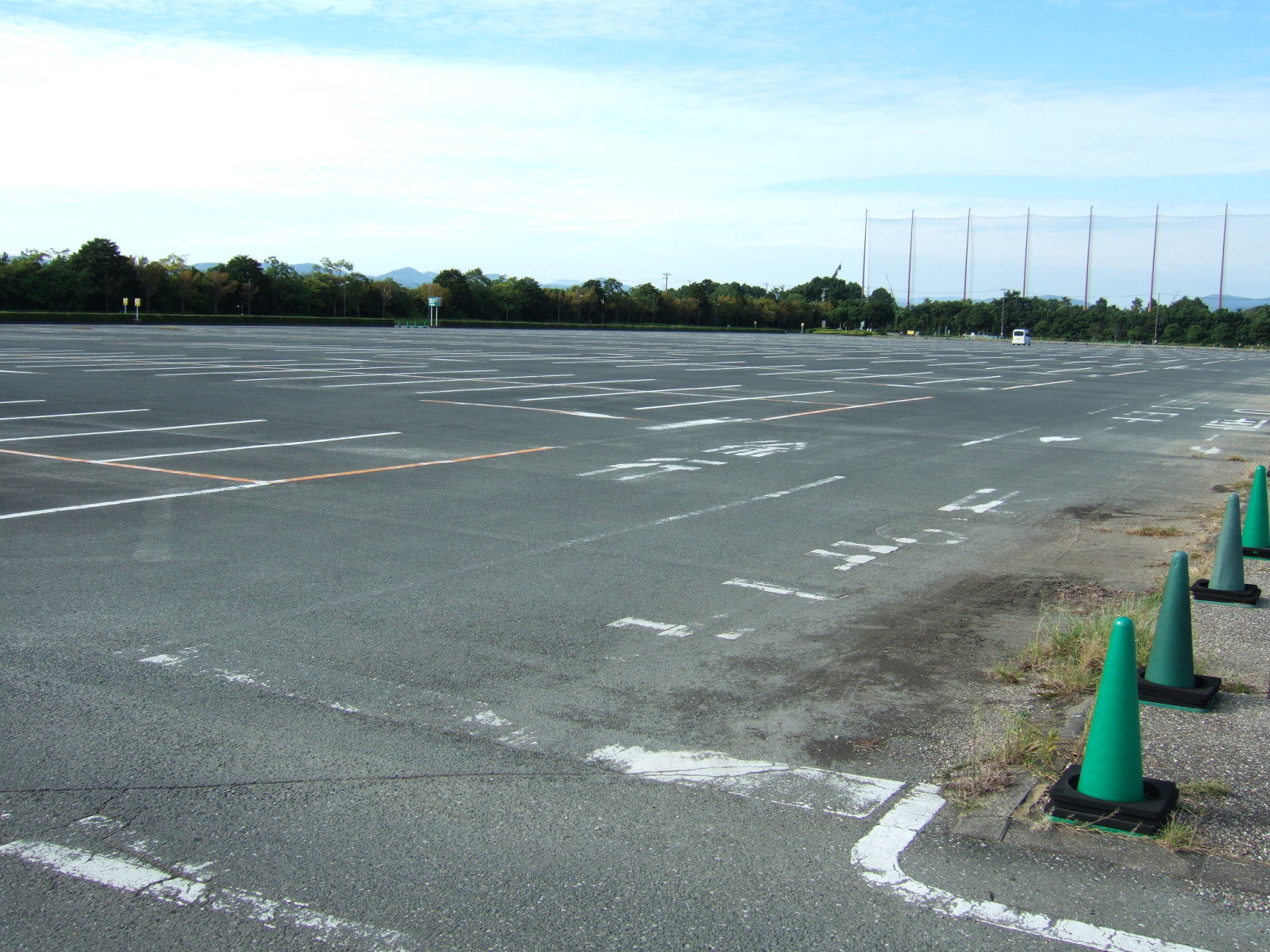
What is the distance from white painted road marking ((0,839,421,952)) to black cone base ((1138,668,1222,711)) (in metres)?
3.71

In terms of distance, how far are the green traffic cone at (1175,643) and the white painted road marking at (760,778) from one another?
5.76 feet

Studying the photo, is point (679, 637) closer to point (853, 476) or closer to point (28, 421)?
point (853, 476)

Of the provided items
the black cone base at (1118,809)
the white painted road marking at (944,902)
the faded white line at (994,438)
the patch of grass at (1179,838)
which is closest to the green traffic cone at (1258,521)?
the black cone base at (1118,809)

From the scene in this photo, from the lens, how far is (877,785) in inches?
169

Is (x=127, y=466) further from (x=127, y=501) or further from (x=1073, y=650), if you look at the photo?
→ (x=1073, y=650)

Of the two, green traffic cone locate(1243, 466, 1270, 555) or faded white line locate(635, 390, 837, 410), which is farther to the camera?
faded white line locate(635, 390, 837, 410)

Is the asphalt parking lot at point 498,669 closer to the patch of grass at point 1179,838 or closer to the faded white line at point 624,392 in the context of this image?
the patch of grass at point 1179,838

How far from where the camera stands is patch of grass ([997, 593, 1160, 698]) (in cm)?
538

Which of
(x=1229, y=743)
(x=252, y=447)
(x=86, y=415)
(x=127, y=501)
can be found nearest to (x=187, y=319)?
(x=86, y=415)

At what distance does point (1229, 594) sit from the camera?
6.88 metres

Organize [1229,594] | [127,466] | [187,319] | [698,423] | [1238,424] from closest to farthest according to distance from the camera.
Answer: [1229,594], [127,466], [698,423], [1238,424], [187,319]

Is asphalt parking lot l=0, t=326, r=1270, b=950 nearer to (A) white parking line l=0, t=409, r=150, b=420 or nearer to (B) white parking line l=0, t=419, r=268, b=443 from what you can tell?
(B) white parking line l=0, t=419, r=268, b=443

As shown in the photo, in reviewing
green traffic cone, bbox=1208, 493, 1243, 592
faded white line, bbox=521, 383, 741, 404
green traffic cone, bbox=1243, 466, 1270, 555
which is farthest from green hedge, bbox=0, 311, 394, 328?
green traffic cone, bbox=1208, 493, 1243, 592

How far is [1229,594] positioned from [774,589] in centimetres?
285
